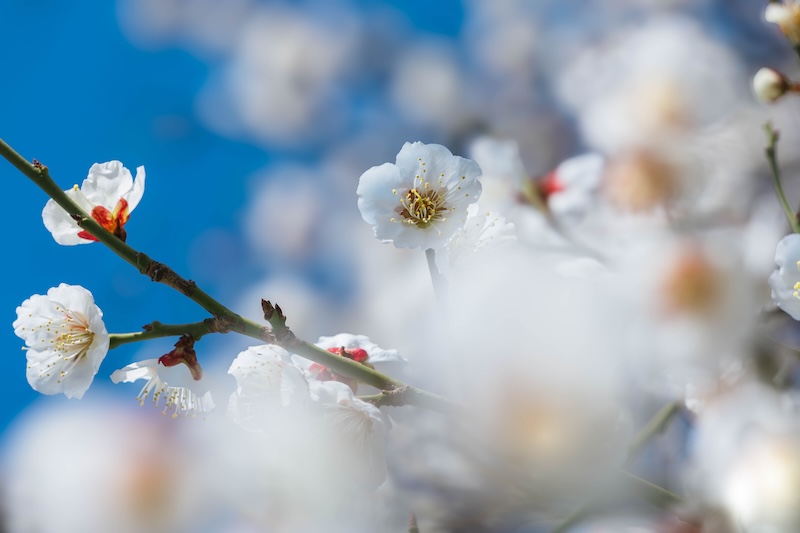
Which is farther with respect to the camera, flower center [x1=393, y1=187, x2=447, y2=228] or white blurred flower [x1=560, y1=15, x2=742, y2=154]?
white blurred flower [x1=560, y1=15, x2=742, y2=154]

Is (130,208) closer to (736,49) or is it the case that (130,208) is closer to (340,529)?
(340,529)

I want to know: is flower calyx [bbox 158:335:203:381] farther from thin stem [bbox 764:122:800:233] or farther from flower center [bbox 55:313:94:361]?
thin stem [bbox 764:122:800:233]

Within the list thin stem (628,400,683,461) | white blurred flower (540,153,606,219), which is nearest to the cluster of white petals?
thin stem (628,400,683,461)

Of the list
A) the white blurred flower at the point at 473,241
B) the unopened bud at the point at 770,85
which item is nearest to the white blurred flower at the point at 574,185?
the unopened bud at the point at 770,85

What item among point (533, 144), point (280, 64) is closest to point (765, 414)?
point (533, 144)

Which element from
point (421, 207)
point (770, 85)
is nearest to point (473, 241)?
point (421, 207)
